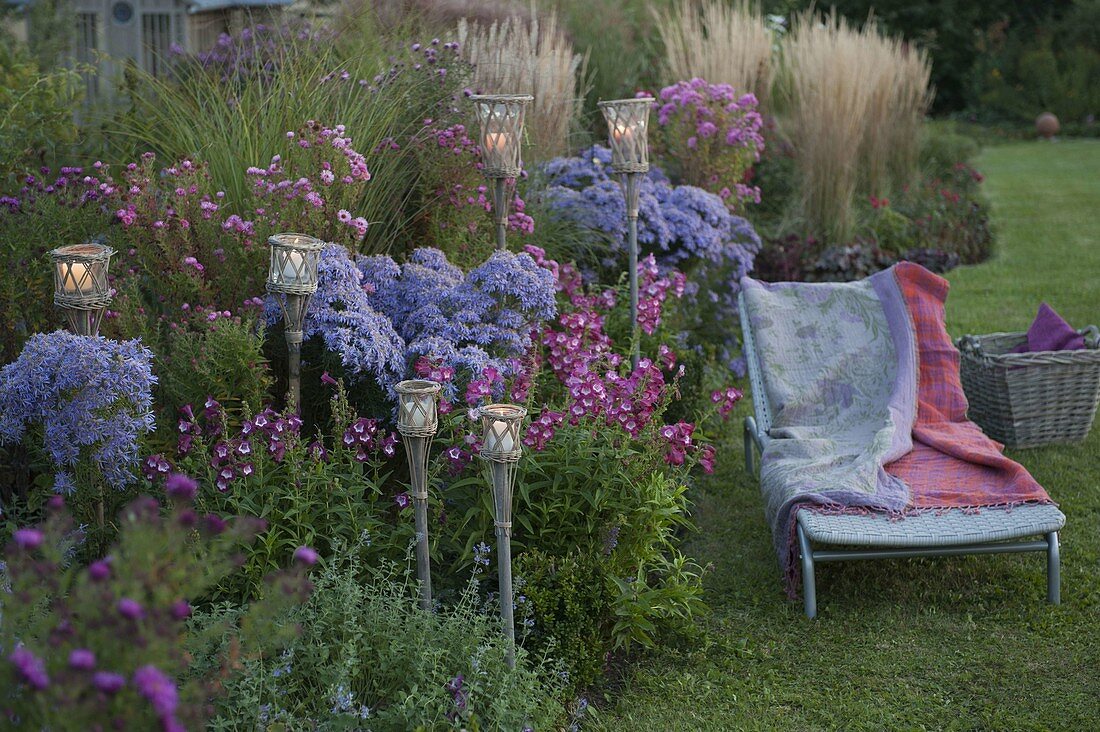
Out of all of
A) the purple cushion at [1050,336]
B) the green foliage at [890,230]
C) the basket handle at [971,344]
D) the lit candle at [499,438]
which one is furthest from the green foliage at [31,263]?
the green foliage at [890,230]

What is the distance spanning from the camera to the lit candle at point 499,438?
2.78 metres

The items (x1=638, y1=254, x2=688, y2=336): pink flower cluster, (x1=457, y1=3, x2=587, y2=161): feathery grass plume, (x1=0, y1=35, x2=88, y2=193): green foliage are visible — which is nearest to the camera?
(x1=0, y1=35, x2=88, y2=193): green foliage

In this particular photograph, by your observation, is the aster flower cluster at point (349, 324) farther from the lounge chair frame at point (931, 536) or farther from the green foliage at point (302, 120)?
the lounge chair frame at point (931, 536)

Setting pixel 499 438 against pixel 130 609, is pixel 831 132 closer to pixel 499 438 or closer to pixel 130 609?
pixel 499 438

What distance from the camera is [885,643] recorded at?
3.60 metres

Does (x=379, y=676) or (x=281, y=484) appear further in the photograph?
(x=281, y=484)

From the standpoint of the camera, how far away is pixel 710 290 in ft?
19.7

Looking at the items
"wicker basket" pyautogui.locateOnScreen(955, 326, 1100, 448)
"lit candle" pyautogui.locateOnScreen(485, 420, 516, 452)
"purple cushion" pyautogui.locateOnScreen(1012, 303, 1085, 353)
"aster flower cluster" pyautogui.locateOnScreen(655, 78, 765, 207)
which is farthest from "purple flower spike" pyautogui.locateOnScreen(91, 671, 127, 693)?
"aster flower cluster" pyautogui.locateOnScreen(655, 78, 765, 207)

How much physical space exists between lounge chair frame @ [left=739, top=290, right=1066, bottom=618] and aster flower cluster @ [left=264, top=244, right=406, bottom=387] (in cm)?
145

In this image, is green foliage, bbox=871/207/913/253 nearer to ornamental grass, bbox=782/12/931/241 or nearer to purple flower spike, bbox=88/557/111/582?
ornamental grass, bbox=782/12/931/241

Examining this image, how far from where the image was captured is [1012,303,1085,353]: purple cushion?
5059 mm

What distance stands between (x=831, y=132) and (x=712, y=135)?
1419mm

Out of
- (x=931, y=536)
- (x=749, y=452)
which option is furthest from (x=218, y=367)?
(x=749, y=452)

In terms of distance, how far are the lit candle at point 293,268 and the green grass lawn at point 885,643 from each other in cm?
148
